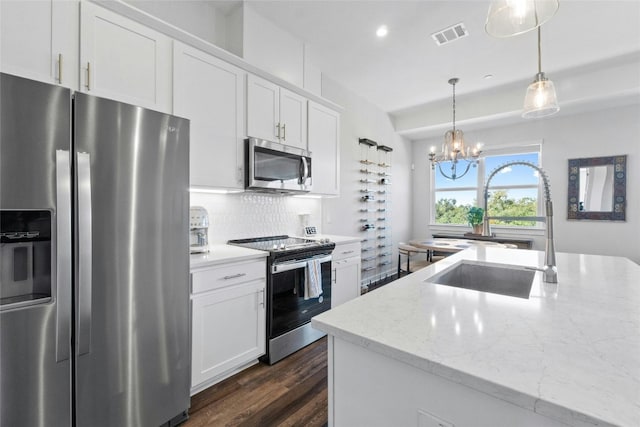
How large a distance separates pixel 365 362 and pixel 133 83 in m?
2.03

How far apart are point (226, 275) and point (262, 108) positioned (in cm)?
150

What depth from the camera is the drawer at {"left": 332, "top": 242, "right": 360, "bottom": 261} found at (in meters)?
2.96

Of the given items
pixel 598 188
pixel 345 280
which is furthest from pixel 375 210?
pixel 598 188

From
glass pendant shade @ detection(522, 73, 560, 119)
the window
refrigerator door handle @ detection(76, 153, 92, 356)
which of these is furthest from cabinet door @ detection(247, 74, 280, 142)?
the window

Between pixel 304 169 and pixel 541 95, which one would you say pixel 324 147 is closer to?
pixel 304 169

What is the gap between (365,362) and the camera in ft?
2.61

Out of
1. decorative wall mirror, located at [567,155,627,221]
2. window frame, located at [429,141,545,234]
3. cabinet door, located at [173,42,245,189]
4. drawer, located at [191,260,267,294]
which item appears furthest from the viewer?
window frame, located at [429,141,545,234]

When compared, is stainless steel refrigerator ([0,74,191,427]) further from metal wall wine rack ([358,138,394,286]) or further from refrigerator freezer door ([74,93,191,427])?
metal wall wine rack ([358,138,394,286])

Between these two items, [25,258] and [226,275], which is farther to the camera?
[226,275]

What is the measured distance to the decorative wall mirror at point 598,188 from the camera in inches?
162

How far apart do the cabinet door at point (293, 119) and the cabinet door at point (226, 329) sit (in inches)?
56.6

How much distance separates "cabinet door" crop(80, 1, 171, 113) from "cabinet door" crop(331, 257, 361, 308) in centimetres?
207

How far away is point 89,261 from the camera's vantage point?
1.28 metres

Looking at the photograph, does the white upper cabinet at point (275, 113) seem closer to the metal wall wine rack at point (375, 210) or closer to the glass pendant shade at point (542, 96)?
the metal wall wine rack at point (375, 210)
